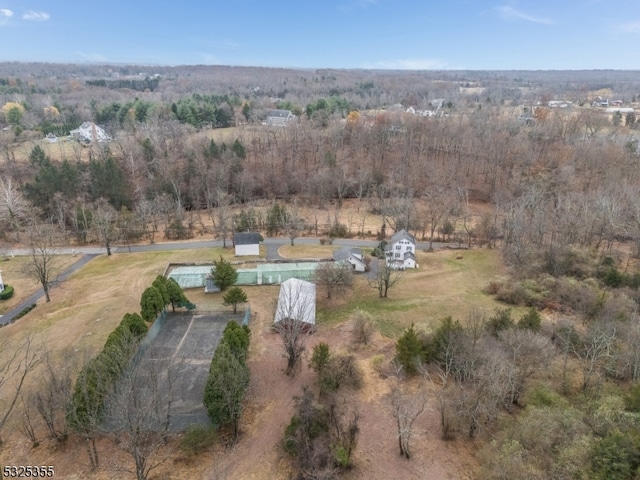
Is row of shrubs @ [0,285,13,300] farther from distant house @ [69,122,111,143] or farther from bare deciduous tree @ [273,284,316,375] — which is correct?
distant house @ [69,122,111,143]

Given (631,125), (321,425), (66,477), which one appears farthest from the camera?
(631,125)

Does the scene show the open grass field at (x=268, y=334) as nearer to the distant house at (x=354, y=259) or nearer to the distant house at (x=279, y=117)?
the distant house at (x=354, y=259)

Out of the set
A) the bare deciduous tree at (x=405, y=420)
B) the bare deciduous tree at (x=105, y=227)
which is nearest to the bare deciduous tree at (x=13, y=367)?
the bare deciduous tree at (x=105, y=227)

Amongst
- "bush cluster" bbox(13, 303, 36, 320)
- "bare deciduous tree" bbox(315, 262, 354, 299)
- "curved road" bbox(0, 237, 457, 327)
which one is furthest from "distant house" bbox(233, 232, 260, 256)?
"bush cluster" bbox(13, 303, 36, 320)

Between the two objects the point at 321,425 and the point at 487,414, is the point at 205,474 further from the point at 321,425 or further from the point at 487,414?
the point at 487,414

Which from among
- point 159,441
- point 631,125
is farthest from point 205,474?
point 631,125
